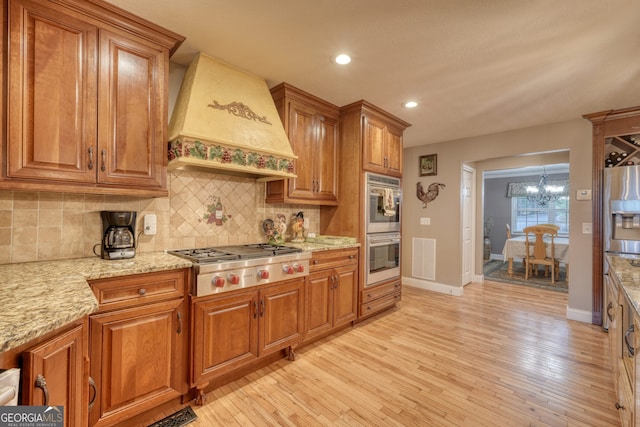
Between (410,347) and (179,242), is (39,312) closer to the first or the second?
(179,242)

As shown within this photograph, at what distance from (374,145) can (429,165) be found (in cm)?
188

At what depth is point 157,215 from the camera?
2191 millimetres

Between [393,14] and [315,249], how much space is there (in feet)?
6.00

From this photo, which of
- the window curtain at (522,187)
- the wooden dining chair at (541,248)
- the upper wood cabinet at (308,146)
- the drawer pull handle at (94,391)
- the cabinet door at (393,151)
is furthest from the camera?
the window curtain at (522,187)

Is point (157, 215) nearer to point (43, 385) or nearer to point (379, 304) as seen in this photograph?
point (43, 385)

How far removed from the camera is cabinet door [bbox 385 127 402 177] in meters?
3.47

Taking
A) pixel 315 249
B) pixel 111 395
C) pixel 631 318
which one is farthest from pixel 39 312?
pixel 631 318

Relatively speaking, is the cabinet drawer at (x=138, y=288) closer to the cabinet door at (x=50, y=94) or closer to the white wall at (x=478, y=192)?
the cabinet door at (x=50, y=94)

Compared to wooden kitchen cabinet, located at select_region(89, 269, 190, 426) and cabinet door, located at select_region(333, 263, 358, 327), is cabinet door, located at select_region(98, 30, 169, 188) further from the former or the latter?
cabinet door, located at select_region(333, 263, 358, 327)

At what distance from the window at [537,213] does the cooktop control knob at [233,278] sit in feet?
27.8

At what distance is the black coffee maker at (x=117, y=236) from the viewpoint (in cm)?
181

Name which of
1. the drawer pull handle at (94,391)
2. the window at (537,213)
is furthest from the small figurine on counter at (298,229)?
the window at (537,213)

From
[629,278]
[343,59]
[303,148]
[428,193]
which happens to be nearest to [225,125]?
[303,148]

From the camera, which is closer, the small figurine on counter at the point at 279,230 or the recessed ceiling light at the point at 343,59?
the recessed ceiling light at the point at 343,59
